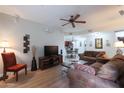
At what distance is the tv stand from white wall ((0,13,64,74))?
1.52 feet

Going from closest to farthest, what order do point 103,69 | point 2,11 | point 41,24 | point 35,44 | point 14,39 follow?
point 103,69
point 2,11
point 14,39
point 35,44
point 41,24

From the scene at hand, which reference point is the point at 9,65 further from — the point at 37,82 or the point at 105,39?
the point at 105,39

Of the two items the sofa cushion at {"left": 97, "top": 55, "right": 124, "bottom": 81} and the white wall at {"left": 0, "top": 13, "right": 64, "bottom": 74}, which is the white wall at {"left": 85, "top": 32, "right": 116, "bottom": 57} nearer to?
the white wall at {"left": 0, "top": 13, "right": 64, "bottom": 74}

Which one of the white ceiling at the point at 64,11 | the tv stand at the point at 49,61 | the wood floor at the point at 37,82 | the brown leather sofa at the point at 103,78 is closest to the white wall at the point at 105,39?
the white ceiling at the point at 64,11

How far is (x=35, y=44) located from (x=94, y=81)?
436cm

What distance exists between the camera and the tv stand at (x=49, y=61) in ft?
17.4

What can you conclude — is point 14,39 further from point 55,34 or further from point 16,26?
point 55,34

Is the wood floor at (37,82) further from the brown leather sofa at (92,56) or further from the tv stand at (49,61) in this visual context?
the brown leather sofa at (92,56)

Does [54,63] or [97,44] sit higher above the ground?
[97,44]

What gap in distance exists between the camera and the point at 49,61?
5.74 metres

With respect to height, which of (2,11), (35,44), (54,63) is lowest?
(54,63)

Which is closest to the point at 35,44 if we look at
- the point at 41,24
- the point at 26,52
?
the point at 26,52

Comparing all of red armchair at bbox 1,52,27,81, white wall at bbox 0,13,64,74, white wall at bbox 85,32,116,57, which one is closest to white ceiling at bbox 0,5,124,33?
white wall at bbox 0,13,64,74

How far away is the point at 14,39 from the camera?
451 cm
